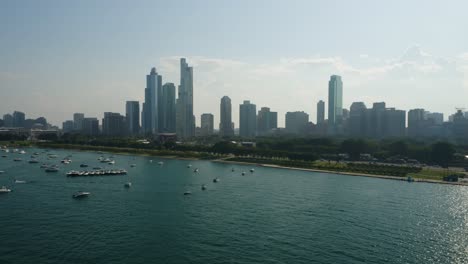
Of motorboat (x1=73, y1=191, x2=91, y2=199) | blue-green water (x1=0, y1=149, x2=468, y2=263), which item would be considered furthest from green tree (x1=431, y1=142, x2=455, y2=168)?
motorboat (x1=73, y1=191, x2=91, y2=199)

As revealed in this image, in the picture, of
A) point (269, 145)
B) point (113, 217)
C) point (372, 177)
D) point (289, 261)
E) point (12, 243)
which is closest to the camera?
point (289, 261)

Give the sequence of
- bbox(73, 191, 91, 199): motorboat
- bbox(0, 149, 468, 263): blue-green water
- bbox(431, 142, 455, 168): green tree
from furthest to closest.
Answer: bbox(431, 142, 455, 168): green tree → bbox(73, 191, 91, 199): motorboat → bbox(0, 149, 468, 263): blue-green water

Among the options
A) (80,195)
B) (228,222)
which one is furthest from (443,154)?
(80,195)

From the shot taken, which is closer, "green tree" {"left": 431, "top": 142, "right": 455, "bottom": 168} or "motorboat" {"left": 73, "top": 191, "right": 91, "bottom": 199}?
"motorboat" {"left": 73, "top": 191, "right": 91, "bottom": 199}

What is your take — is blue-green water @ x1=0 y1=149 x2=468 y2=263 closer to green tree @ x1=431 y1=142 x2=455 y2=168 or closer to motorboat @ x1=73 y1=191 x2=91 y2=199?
motorboat @ x1=73 y1=191 x2=91 y2=199

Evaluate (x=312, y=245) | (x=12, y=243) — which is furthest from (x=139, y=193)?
(x=312, y=245)

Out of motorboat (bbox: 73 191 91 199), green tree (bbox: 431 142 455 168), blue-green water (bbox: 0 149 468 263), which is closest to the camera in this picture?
blue-green water (bbox: 0 149 468 263)

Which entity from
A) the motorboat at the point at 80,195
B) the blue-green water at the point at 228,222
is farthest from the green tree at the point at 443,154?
the motorboat at the point at 80,195

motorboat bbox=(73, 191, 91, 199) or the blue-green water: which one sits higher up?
motorboat bbox=(73, 191, 91, 199)

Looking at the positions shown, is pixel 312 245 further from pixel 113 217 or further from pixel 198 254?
pixel 113 217
